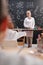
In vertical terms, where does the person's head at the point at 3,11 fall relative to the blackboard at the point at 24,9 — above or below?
above

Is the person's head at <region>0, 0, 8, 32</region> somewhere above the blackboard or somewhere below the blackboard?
above

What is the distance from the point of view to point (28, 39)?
189 cm

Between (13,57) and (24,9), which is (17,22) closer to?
(24,9)

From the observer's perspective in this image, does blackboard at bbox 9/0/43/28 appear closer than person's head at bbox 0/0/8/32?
No

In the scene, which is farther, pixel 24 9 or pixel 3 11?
pixel 24 9

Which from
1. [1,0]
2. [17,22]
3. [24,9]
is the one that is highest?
[1,0]

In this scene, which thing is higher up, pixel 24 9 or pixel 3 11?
pixel 3 11

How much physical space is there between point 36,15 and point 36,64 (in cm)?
506

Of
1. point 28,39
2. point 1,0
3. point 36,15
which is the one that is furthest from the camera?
point 36,15

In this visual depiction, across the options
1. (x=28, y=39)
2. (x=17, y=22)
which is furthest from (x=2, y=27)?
(x=17, y=22)

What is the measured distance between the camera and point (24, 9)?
536cm

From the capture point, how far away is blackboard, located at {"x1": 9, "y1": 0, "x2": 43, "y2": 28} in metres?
5.33

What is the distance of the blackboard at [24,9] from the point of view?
5.33 m

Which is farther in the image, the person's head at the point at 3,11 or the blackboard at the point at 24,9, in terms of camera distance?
the blackboard at the point at 24,9
